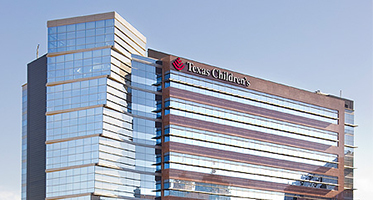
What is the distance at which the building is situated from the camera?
106250mm

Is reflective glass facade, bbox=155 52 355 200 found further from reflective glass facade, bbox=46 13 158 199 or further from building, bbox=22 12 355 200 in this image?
reflective glass facade, bbox=46 13 158 199

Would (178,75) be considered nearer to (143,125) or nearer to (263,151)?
(143,125)

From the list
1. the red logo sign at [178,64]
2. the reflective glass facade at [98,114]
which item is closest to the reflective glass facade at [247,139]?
the red logo sign at [178,64]

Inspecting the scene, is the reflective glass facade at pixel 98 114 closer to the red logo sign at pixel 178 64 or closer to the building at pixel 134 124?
the building at pixel 134 124

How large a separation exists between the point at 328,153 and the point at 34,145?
6656cm

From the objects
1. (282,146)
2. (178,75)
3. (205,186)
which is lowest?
(205,186)

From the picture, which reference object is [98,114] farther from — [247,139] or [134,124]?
[247,139]

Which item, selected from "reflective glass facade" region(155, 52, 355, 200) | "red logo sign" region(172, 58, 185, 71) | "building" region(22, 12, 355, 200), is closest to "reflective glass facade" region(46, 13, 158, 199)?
"building" region(22, 12, 355, 200)

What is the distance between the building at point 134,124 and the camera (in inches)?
4183

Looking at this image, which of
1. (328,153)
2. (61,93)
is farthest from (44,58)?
(328,153)

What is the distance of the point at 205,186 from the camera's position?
11688 cm

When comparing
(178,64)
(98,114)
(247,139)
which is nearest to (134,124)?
(98,114)

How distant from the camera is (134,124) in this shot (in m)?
111

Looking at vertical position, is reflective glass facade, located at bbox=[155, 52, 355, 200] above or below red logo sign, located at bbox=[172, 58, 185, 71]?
below
